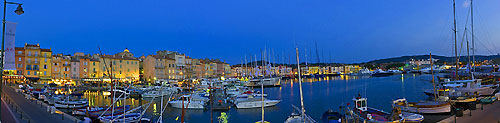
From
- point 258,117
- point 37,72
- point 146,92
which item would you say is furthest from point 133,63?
point 258,117

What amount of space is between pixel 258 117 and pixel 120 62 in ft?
173

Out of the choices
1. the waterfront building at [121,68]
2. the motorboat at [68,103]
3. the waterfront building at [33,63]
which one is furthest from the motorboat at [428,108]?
the waterfront building at [33,63]

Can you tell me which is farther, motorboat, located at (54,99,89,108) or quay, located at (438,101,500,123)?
motorboat, located at (54,99,89,108)

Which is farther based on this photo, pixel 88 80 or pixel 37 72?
pixel 88 80

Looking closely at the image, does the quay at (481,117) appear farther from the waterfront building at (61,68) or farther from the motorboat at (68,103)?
the waterfront building at (61,68)

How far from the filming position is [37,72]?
2205 inches

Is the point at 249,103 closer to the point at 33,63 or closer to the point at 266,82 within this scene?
the point at 266,82

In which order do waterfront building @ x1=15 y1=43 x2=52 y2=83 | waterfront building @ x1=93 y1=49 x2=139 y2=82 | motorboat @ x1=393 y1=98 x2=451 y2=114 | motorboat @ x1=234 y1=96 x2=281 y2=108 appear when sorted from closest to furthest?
motorboat @ x1=393 y1=98 x2=451 y2=114
motorboat @ x1=234 y1=96 x2=281 y2=108
waterfront building @ x1=15 y1=43 x2=52 y2=83
waterfront building @ x1=93 y1=49 x2=139 y2=82

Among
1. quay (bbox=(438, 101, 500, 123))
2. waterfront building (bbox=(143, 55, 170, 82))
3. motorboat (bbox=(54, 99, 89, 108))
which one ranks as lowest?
motorboat (bbox=(54, 99, 89, 108))

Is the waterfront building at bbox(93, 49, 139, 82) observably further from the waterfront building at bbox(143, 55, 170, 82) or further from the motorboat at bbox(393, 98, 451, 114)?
the motorboat at bbox(393, 98, 451, 114)

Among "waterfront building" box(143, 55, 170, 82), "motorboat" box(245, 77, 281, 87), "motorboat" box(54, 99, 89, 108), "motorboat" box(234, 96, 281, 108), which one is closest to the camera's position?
→ "motorboat" box(234, 96, 281, 108)

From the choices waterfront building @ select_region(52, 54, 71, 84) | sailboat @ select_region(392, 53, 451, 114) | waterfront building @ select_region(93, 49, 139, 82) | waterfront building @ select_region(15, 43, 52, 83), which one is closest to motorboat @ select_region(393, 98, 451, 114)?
sailboat @ select_region(392, 53, 451, 114)

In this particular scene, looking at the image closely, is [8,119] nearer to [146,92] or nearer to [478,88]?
[146,92]

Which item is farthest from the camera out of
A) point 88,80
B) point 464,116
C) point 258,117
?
point 88,80
